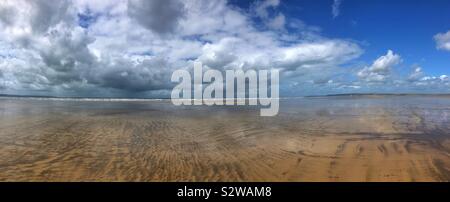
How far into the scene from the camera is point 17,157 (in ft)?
33.8

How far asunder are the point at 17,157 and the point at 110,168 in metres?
3.73

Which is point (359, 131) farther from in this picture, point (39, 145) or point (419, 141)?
point (39, 145)

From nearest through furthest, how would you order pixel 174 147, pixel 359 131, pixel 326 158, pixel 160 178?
pixel 160 178
pixel 326 158
pixel 174 147
pixel 359 131

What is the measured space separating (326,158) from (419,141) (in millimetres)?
5582

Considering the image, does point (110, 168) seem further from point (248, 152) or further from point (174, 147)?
point (248, 152)

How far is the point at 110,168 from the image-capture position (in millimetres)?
9070

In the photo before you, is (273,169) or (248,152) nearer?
(273,169)

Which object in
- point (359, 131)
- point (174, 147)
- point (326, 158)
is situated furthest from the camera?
point (359, 131)

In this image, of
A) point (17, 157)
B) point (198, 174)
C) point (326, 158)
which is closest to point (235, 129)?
point (326, 158)

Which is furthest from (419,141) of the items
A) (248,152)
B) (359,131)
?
(248,152)
